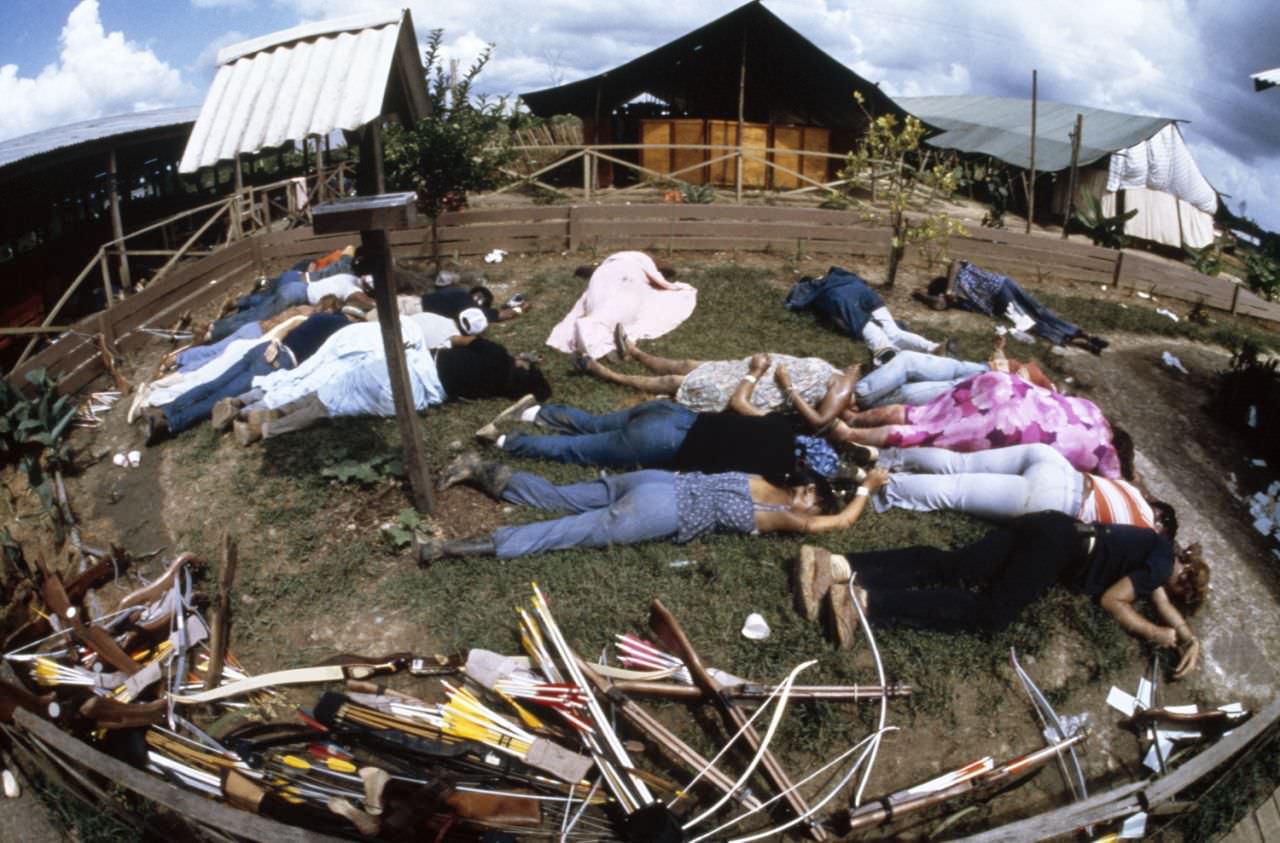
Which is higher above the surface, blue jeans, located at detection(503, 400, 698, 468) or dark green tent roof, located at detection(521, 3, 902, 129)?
dark green tent roof, located at detection(521, 3, 902, 129)

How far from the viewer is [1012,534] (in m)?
4.92

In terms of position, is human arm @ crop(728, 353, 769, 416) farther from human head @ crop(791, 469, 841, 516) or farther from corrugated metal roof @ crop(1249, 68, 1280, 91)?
corrugated metal roof @ crop(1249, 68, 1280, 91)

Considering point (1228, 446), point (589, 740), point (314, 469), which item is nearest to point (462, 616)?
point (589, 740)

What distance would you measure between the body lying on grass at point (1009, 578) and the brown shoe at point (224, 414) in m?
4.82

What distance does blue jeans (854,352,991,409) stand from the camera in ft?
22.0

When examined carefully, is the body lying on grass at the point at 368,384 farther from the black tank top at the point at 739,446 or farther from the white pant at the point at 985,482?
the white pant at the point at 985,482

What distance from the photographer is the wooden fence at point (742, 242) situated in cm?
1202

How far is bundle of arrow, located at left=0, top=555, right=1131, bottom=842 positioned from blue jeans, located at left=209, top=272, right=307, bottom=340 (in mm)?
4663

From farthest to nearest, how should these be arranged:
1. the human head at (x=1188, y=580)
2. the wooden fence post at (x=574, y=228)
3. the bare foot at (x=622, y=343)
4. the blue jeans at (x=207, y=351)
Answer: the wooden fence post at (x=574, y=228) → the bare foot at (x=622, y=343) → the blue jeans at (x=207, y=351) → the human head at (x=1188, y=580)

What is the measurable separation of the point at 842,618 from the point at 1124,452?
9.55ft

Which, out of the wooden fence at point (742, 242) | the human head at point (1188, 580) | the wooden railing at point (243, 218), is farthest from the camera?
the wooden railing at point (243, 218)

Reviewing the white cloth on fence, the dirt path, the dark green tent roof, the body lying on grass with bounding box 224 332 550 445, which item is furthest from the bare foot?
the white cloth on fence

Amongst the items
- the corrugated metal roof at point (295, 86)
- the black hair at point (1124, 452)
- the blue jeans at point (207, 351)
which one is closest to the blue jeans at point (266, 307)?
the blue jeans at point (207, 351)

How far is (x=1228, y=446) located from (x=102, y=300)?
14.0 meters
